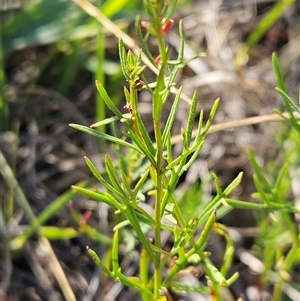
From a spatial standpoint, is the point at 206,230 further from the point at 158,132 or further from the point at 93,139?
the point at 93,139

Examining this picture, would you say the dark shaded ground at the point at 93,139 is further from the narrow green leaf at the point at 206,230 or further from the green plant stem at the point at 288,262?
the narrow green leaf at the point at 206,230

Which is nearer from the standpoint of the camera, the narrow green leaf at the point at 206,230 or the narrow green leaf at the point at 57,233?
the narrow green leaf at the point at 206,230

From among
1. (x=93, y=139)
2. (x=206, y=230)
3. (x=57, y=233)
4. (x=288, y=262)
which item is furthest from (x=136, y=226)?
(x=93, y=139)

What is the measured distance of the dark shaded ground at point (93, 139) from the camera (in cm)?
155

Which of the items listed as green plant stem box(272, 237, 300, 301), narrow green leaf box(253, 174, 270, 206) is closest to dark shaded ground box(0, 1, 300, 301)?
green plant stem box(272, 237, 300, 301)

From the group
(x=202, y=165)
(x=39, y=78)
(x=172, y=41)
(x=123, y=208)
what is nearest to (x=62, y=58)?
(x=39, y=78)

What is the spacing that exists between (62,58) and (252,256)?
92cm

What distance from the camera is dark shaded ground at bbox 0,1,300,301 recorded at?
5.08ft

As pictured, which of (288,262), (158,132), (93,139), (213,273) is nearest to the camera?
(158,132)

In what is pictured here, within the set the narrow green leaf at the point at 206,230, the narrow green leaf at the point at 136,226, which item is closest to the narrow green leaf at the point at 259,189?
the narrow green leaf at the point at 206,230

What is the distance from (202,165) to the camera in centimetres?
174

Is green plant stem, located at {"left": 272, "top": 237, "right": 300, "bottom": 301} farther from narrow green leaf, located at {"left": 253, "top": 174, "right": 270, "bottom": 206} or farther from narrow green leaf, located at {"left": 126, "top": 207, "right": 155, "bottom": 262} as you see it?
narrow green leaf, located at {"left": 126, "top": 207, "right": 155, "bottom": 262}

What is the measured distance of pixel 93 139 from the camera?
1783 millimetres

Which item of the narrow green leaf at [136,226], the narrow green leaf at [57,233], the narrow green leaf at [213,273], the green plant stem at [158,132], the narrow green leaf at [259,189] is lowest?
the narrow green leaf at [57,233]
